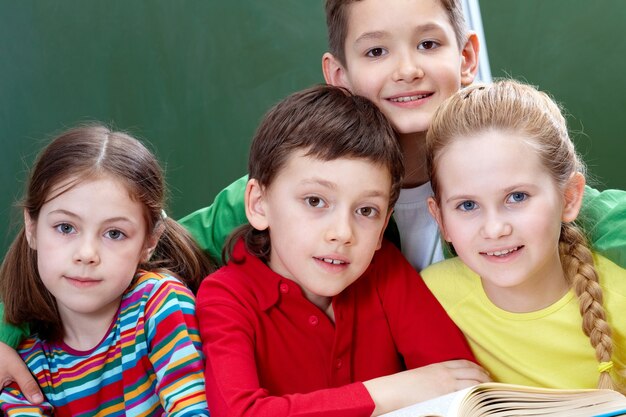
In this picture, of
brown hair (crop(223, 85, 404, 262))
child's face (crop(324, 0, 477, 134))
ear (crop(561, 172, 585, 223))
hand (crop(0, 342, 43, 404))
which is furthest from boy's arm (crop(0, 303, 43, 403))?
ear (crop(561, 172, 585, 223))

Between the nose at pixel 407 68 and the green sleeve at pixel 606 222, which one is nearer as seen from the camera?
the green sleeve at pixel 606 222

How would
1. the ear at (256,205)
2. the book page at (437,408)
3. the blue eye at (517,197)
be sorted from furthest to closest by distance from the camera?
the ear at (256,205)
the blue eye at (517,197)
the book page at (437,408)

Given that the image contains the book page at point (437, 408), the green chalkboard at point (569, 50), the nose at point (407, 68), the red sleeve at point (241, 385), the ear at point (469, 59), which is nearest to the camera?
the book page at point (437, 408)

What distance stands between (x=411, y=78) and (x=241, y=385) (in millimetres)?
576

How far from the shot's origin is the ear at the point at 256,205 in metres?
1.25

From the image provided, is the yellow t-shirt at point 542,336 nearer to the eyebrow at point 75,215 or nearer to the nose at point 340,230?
the nose at point 340,230

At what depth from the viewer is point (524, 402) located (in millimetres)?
962

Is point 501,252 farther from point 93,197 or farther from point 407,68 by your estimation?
point 93,197

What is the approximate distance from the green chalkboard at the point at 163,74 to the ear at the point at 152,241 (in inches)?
38.5

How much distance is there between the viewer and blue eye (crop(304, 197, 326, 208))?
1.17m

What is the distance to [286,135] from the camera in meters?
1.21

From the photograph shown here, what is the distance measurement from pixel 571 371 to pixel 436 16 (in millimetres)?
598

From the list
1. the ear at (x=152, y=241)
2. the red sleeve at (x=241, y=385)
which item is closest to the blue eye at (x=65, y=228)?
the ear at (x=152, y=241)

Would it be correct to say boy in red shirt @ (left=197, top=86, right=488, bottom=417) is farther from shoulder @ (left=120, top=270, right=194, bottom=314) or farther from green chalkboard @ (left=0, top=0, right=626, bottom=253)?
green chalkboard @ (left=0, top=0, right=626, bottom=253)
